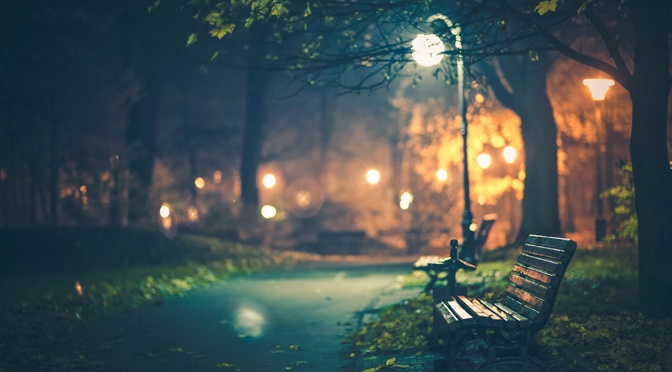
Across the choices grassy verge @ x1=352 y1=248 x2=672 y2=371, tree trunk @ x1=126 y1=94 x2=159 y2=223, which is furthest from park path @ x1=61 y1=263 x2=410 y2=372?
tree trunk @ x1=126 y1=94 x2=159 y2=223

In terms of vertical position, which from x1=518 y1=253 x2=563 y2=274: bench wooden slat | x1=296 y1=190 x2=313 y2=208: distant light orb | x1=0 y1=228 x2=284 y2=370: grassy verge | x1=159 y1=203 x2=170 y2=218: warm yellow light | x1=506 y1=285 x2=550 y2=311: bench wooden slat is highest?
x1=296 y1=190 x2=313 y2=208: distant light orb

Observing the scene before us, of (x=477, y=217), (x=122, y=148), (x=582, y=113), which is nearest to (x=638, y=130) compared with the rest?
(x=582, y=113)

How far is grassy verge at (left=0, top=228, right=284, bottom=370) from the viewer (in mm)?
10062

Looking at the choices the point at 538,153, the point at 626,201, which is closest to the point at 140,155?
the point at 538,153

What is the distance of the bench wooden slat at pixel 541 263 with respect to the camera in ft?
20.5

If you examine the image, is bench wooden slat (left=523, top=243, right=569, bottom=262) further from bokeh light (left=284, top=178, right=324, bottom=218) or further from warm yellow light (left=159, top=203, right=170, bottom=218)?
bokeh light (left=284, top=178, right=324, bottom=218)

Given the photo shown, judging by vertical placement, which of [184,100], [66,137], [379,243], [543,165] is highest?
[184,100]

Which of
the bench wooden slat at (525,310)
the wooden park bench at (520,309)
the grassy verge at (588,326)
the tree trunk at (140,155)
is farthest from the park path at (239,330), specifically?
the tree trunk at (140,155)

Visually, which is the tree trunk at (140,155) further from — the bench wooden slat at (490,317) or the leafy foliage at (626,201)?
the bench wooden slat at (490,317)

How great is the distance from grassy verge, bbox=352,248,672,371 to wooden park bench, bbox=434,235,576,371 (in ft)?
2.15

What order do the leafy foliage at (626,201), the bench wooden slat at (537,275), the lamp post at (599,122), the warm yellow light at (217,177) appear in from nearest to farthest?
the bench wooden slat at (537,275)
the leafy foliage at (626,201)
the lamp post at (599,122)
the warm yellow light at (217,177)

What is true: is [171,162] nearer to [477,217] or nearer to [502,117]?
[477,217]

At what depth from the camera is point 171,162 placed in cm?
4581

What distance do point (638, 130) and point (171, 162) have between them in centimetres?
3959
